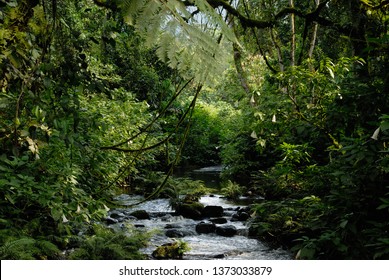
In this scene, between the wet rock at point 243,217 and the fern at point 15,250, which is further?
the wet rock at point 243,217

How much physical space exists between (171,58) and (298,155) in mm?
3932

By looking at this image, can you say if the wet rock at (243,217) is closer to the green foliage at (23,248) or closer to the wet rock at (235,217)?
the wet rock at (235,217)

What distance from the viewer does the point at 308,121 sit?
4.39 m

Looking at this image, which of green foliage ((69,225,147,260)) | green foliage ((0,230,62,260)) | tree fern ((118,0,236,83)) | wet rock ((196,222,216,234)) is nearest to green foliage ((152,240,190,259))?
green foliage ((69,225,147,260))

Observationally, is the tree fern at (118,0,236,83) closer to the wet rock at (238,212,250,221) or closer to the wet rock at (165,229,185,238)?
the wet rock at (165,229,185,238)

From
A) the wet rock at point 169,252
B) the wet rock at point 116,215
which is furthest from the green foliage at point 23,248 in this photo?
the wet rock at point 116,215

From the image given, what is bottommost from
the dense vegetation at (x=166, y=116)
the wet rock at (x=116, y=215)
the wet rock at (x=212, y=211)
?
the wet rock at (x=116, y=215)

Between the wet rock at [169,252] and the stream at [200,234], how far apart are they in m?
0.11

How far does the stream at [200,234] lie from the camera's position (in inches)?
225

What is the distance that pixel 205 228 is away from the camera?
712 cm

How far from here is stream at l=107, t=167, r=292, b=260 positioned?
18.7ft

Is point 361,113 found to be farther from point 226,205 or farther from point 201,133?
point 201,133

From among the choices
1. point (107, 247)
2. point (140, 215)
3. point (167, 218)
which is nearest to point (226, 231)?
point (167, 218)

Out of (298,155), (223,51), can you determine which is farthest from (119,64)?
(223,51)
